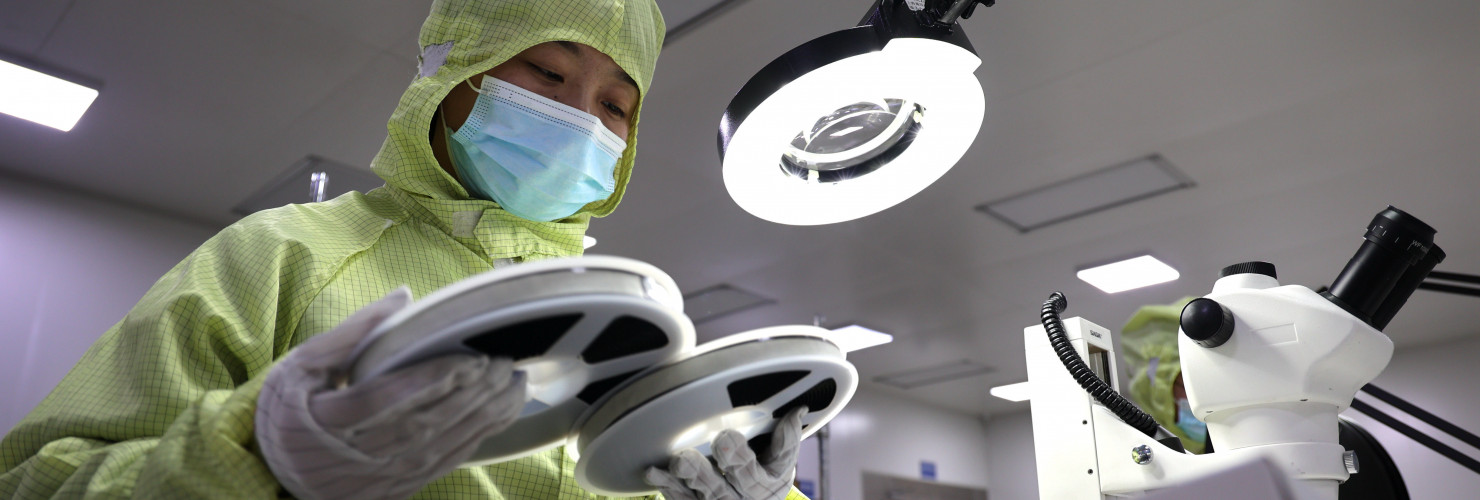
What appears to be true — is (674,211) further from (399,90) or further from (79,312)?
(79,312)

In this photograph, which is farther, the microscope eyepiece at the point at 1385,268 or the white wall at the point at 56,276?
the white wall at the point at 56,276

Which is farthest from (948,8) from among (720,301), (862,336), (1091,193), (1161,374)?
(862,336)

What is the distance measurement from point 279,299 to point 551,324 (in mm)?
470

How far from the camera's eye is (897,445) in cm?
743

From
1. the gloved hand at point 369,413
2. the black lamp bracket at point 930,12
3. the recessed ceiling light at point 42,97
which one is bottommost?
the gloved hand at point 369,413

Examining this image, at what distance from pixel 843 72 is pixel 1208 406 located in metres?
0.62

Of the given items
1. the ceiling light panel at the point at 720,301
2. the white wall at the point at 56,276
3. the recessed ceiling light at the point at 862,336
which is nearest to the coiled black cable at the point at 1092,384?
the ceiling light panel at the point at 720,301

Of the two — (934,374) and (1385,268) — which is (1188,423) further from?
(934,374)

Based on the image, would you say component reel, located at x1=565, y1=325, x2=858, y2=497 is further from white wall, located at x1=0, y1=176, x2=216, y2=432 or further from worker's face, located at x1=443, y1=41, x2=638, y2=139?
white wall, located at x1=0, y1=176, x2=216, y2=432

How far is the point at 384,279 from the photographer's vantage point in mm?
973

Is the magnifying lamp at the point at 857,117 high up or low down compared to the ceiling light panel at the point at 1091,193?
down

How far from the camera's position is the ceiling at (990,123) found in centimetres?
258

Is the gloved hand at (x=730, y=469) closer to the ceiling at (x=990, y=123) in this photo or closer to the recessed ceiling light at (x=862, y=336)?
the ceiling at (x=990, y=123)

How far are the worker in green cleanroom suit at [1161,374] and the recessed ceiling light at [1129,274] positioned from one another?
8.03 feet
